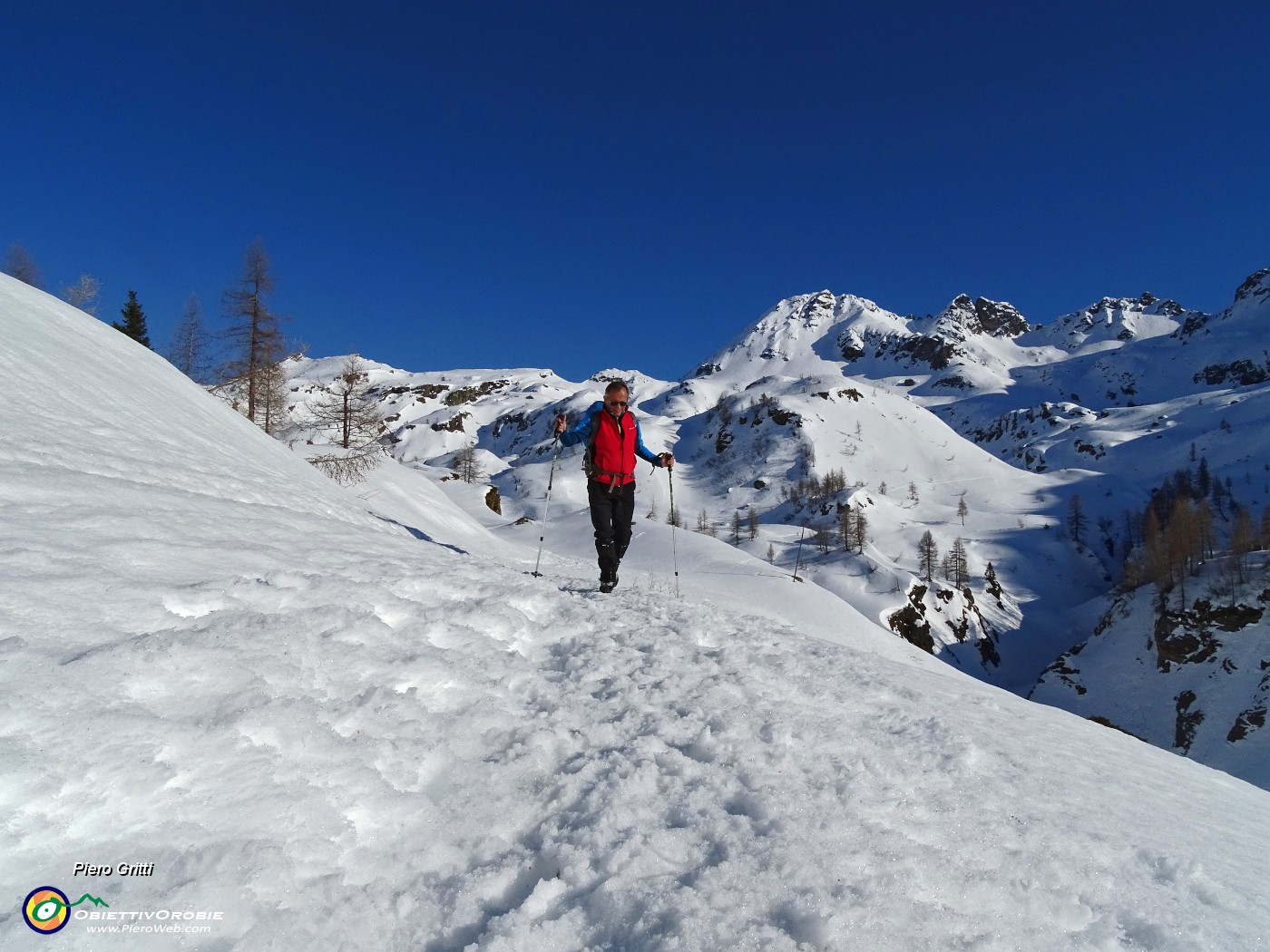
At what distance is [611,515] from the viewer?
843 cm

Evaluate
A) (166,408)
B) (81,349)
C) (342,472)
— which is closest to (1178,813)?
(166,408)

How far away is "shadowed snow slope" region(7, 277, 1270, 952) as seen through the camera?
2.27 meters

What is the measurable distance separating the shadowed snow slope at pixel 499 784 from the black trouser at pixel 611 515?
266 centimetres

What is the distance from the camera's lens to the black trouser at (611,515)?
817 centimetres

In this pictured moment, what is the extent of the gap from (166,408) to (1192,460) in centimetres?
21679

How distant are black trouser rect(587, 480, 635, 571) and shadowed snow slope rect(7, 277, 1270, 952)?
2.66 meters

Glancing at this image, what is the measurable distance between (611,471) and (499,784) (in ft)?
17.3

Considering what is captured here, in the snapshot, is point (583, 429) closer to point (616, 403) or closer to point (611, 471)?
point (616, 403)

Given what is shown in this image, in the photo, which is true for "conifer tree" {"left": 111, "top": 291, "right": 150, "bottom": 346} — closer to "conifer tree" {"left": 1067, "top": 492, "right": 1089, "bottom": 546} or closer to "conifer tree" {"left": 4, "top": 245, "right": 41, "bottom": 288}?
"conifer tree" {"left": 4, "top": 245, "right": 41, "bottom": 288}

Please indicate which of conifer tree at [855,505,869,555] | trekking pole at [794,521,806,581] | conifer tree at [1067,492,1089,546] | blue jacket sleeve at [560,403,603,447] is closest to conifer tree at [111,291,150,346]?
blue jacket sleeve at [560,403,603,447]

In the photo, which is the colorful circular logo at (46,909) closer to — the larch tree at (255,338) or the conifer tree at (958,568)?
the larch tree at (255,338)

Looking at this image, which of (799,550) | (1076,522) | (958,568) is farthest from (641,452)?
(1076,522)

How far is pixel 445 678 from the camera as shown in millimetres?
4109

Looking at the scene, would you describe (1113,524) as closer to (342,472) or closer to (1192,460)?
(1192,460)
